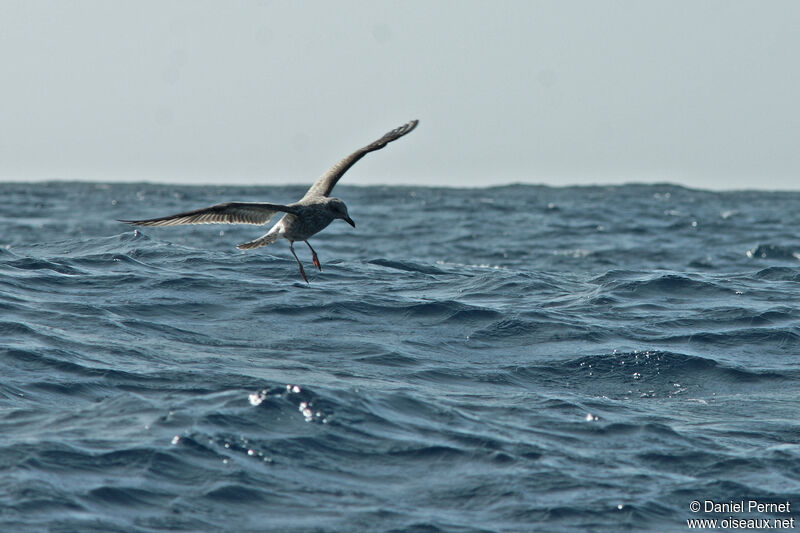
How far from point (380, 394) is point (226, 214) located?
2.90 m

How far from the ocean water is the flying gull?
4.45 feet

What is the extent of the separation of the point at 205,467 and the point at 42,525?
146 cm

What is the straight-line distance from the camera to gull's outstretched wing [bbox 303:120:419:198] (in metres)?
13.7

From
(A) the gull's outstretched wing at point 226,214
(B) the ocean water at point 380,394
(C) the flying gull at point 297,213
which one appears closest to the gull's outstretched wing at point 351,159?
(C) the flying gull at point 297,213

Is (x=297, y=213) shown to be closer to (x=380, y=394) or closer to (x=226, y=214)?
(x=226, y=214)

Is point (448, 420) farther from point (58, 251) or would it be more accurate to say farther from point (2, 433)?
point (58, 251)

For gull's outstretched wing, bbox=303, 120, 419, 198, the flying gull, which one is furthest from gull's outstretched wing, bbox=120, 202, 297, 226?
gull's outstretched wing, bbox=303, 120, 419, 198

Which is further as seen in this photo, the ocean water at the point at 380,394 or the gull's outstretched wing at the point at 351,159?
the gull's outstretched wing at the point at 351,159

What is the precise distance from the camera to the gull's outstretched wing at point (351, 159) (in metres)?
13.7

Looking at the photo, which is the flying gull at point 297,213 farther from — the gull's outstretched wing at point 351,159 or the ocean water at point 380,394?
the ocean water at point 380,394

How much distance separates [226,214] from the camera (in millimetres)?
Result: 11688

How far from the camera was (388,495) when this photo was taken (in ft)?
26.7

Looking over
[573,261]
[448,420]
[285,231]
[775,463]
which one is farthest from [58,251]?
[573,261]

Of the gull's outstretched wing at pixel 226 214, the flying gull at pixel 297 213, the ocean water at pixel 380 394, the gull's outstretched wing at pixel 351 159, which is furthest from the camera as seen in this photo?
the gull's outstretched wing at pixel 351 159
